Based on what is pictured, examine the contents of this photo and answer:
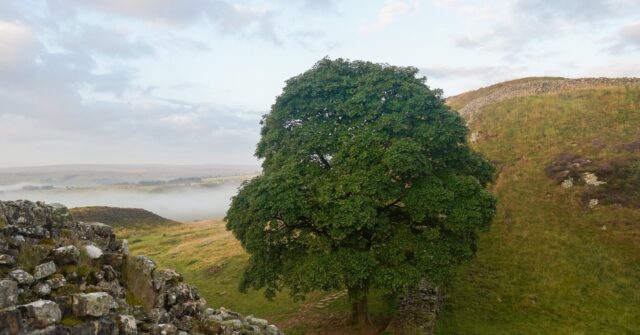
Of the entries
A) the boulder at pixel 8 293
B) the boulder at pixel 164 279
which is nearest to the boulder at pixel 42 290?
the boulder at pixel 8 293

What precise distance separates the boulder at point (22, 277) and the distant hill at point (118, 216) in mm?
81389

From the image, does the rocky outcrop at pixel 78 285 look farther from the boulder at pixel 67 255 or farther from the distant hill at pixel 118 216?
the distant hill at pixel 118 216

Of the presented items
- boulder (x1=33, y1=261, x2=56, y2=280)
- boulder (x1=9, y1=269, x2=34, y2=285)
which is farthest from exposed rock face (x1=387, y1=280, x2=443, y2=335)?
boulder (x1=9, y1=269, x2=34, y2=285)

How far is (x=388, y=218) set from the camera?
82.4ft

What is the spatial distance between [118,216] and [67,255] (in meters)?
85.9

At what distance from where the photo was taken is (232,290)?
1532 inches

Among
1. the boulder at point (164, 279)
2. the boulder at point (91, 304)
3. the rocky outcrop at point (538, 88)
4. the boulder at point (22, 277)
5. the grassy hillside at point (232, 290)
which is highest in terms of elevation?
the rocky outcrop at point (538, 88)

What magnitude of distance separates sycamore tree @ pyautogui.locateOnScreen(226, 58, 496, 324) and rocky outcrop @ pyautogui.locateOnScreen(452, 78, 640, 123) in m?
42.7

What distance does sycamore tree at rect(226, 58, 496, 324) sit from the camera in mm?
23078

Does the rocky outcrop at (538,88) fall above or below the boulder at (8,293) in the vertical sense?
above

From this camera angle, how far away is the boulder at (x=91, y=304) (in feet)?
32.8

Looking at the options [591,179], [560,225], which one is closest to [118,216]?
[560,225]

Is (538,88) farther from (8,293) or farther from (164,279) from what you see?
(8,293)

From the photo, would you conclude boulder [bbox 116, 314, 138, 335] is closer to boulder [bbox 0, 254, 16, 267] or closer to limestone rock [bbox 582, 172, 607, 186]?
boulder [bbox 0, 254, 16, 267]
